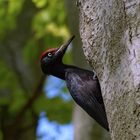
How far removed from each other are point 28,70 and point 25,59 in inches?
19.1

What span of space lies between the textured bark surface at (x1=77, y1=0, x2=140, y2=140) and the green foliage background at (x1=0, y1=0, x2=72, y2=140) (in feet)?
12.2

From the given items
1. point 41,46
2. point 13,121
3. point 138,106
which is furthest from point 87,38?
point 41,46

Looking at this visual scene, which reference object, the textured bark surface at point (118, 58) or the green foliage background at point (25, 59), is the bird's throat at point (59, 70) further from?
the green foliage background at point (25, 59)

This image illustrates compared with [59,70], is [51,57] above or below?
above

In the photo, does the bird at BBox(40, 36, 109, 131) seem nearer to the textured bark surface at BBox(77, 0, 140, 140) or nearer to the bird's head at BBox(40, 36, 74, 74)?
the bird's head at BBox(40, 36, 74, 74)

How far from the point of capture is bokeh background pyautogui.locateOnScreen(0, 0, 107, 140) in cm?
729

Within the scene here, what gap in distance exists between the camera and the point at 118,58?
329 centimetres

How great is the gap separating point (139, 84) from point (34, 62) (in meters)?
5.39

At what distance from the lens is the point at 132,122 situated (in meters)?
3.12

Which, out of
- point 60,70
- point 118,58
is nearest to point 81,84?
point 60,70

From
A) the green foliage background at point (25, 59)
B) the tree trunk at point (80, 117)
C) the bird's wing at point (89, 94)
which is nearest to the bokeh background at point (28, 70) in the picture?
the green foliage background at point (25, 59)

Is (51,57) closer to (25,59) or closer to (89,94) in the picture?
(89,94)

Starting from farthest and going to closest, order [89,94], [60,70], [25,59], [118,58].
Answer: [25,59], [60,70], [89,94], [118,58]

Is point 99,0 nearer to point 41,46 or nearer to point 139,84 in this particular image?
point 139,84
